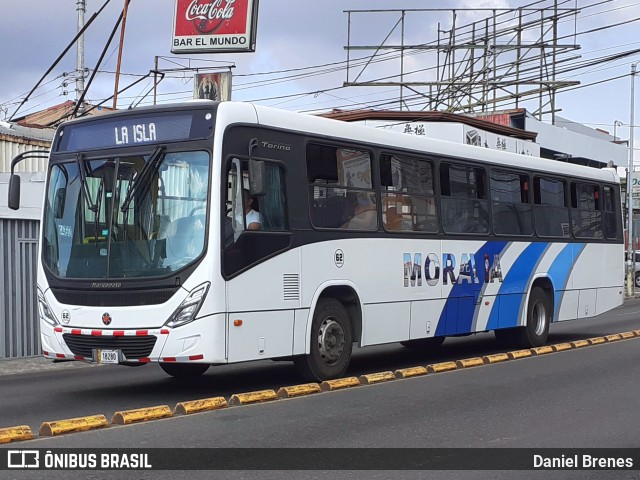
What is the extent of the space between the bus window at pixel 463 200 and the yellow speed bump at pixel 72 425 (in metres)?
7.08

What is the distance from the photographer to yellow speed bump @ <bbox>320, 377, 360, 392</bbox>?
460 inches

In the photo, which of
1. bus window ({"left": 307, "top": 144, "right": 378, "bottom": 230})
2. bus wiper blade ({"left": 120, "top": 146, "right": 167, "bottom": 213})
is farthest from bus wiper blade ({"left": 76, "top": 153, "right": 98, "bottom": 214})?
bus window ({"left": 307, "top": 144, "right": 378, "bottom": 230})

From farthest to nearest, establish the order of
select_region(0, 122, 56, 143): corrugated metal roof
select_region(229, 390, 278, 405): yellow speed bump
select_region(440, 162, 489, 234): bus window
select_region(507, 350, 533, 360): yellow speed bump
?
select_region(0, 122, 56, 143): corrugated metal roof
select_region(507, 350, 533, 360): yellow speed bump
select_region(440, 162, 489, 234): bus window
select_region(229, 390, 278, 405): yellow speed bump

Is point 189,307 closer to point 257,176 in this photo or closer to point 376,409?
point 257,176

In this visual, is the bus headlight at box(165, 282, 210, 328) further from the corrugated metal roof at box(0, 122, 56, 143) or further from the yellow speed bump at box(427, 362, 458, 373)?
the corrugated metal roof at box(0, 122, 56, 143)

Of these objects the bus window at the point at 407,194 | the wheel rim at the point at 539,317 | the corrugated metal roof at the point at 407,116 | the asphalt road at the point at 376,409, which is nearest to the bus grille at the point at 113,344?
the asphalt road at the point at 376,409

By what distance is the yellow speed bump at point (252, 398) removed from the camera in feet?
34.5

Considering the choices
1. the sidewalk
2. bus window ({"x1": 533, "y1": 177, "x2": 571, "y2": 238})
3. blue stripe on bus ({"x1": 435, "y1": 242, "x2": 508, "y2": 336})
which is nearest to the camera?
blue stripe on bus ({"x1": 435, "y1": 242, "x2": 508, "y2": 336})

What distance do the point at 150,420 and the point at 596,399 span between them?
4.92 meters

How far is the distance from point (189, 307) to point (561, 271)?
30.8 ft

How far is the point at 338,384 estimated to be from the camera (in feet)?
38.9

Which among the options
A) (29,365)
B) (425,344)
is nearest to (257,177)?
(29,365)

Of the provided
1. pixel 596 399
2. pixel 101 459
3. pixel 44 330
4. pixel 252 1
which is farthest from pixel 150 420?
pixel 252 1

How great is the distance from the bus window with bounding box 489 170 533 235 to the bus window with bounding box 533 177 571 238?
303 mm
